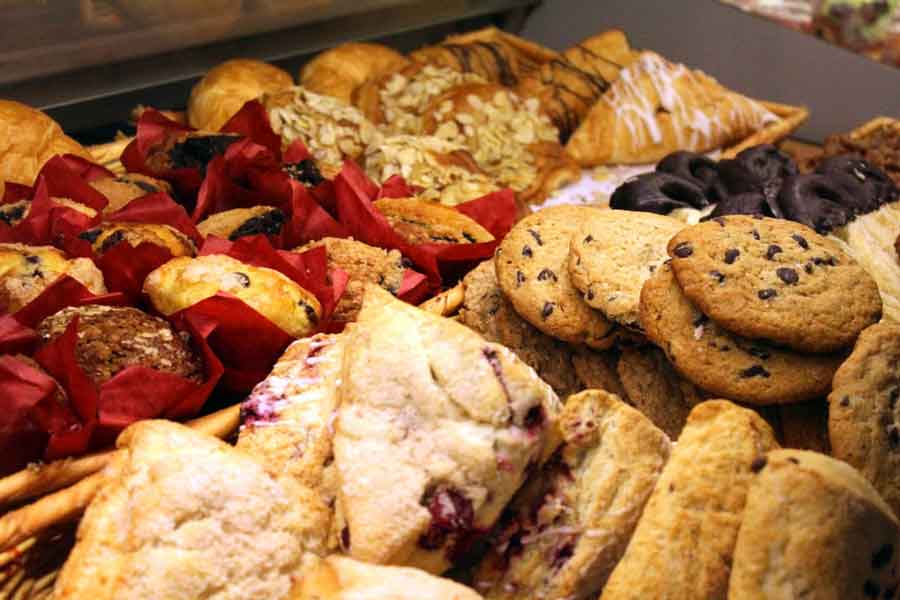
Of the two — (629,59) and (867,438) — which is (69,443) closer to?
(867,438)

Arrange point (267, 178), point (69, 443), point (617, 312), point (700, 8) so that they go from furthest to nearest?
point (700, 8), point (267, 178), point (617, 312), point (69, 443)

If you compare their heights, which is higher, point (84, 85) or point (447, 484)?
point (447, 484)

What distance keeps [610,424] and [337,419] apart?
1.05 ft

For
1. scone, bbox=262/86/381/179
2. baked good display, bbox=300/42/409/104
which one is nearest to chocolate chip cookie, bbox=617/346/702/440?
scone, bbox=262/86/381/179

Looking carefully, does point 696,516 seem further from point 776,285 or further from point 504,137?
point 504,137

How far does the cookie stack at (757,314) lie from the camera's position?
45.9 inches

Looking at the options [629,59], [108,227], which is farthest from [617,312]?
[629,59]

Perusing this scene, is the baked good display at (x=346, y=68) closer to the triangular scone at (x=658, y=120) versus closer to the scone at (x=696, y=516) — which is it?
the triangular scone at (x=658, y=120)

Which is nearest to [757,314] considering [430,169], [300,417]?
[300,417]

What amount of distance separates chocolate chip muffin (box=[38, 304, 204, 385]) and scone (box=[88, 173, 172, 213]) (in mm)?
472

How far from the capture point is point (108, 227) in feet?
5.24

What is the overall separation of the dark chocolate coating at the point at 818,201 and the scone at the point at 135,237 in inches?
45.6

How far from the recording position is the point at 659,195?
1.90 meters

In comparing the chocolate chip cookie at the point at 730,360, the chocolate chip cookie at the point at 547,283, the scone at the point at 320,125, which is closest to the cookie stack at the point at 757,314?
the chocolate chip cookie at the point at 730,360
